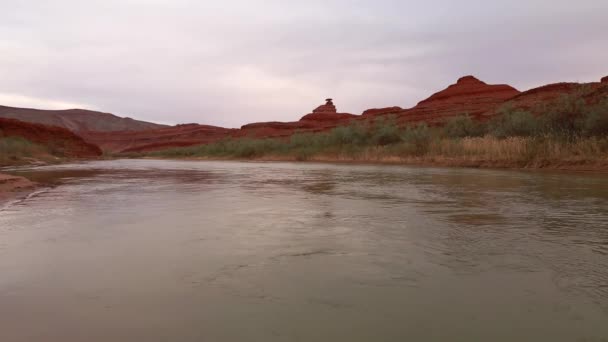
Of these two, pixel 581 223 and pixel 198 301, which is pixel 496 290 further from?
pixel 581 223

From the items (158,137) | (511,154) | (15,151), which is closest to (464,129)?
(511,154)

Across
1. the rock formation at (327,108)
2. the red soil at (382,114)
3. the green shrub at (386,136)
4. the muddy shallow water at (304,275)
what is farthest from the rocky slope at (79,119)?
the muddy shallow water at (304,275)

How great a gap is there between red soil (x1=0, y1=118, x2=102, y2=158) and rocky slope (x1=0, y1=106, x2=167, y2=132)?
5892 cm

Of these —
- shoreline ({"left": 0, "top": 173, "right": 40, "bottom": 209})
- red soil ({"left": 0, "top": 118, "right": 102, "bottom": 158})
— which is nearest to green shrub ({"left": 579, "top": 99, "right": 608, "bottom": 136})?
shoreline ({"left": 0, "top": 173, "right": 40, "bottom": 209})

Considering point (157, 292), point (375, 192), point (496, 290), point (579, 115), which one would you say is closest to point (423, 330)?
point (496, 290)

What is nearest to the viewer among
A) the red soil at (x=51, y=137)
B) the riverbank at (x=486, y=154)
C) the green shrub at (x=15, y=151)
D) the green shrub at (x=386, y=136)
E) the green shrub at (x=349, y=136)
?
the riverbank at (x=486, y=154)

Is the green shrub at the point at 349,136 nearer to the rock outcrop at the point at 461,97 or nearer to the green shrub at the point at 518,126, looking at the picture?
the green shrub at the point at 518,126

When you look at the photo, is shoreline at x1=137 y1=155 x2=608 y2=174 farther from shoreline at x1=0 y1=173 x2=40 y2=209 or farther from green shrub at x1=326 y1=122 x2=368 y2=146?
shoreline at x1=0 y1=173 x2=40 y2=209

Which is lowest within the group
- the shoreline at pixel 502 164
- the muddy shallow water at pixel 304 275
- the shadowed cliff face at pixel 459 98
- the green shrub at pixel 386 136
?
the muddy shallow water at pixel 304 275

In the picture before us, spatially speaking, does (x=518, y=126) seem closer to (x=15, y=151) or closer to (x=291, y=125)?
(x=15, y=151)

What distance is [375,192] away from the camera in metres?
9.45

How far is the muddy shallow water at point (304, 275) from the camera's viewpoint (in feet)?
7.82

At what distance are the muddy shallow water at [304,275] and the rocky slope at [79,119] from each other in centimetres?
11444

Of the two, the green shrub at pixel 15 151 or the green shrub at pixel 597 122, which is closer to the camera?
the green shrub at pixel 597 122
